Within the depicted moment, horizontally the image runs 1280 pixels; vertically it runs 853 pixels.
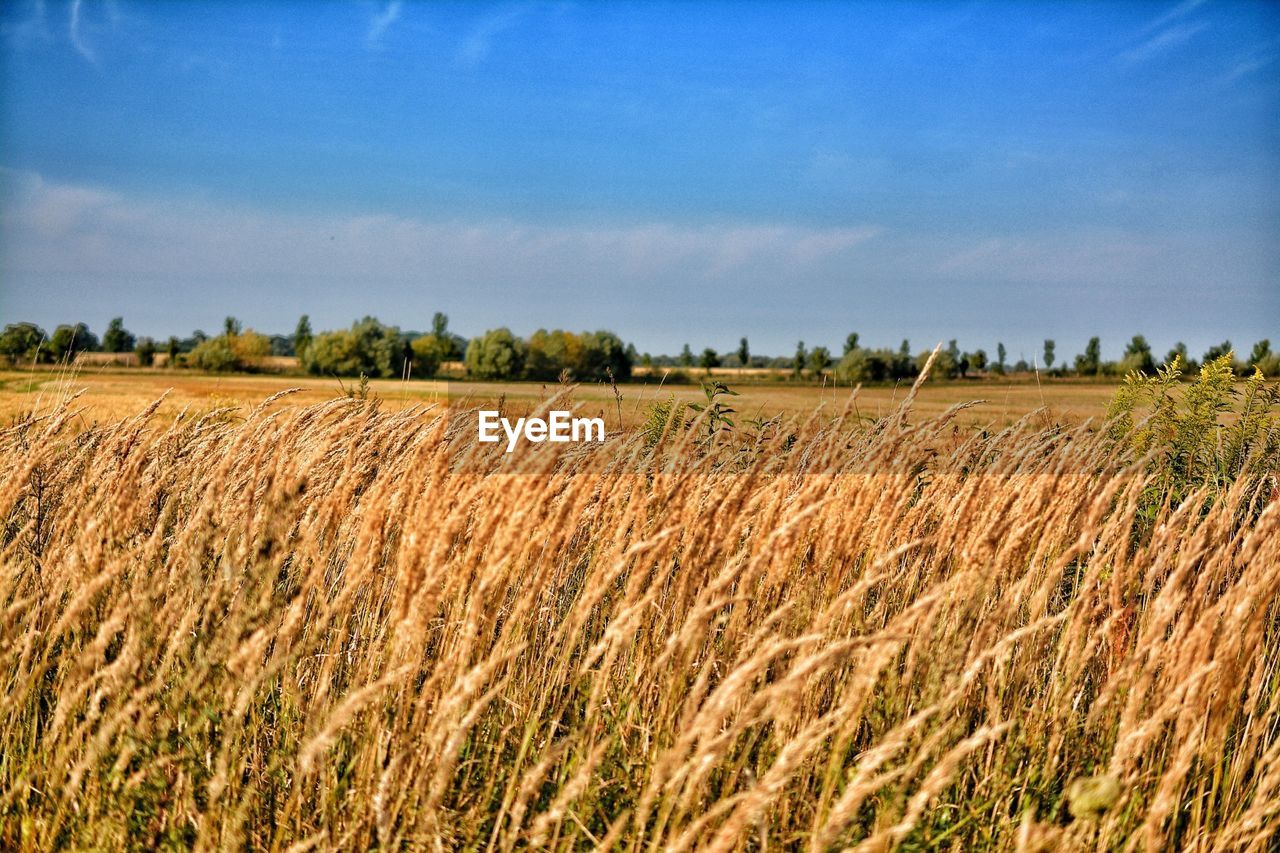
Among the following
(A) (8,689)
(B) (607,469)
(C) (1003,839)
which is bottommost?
(C) (1003,839)

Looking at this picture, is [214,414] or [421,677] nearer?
[421,677]

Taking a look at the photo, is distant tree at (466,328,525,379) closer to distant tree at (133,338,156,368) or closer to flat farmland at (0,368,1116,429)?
flat farmland at (0,368,1116,429)

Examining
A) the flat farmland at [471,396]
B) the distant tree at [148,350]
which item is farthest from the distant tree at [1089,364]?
the distant tree at [148,350]

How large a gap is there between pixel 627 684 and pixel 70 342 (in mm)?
4460

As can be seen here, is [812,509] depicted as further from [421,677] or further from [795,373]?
[795,373]

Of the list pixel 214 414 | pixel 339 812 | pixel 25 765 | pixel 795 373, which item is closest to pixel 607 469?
pixel 339 812

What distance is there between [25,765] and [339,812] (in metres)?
0.88

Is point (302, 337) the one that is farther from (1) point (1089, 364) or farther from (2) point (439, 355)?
(1) point (1089, 364)

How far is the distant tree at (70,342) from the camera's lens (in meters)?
4.79

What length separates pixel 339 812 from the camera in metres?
2.01

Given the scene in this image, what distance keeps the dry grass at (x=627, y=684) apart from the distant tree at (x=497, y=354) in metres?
4.20

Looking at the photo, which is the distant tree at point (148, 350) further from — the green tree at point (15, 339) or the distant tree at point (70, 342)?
the distant tree at point (70, 342)

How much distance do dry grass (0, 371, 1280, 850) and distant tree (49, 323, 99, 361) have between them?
7.00 ft

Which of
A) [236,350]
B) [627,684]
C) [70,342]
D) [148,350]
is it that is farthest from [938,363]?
[148,350]
